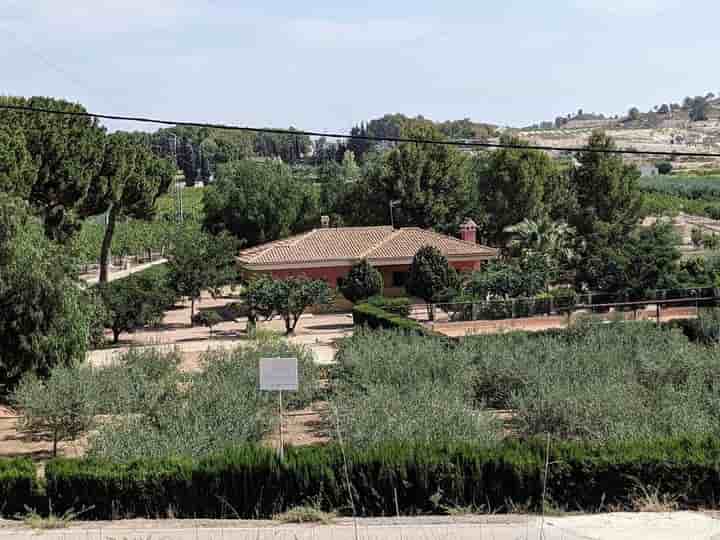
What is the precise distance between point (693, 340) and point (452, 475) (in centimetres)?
1818

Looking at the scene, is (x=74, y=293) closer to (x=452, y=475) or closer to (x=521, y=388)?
(x=521, y=388)

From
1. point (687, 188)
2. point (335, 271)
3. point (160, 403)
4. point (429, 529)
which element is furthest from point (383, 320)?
point (687, 188)

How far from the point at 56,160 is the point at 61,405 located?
74.9 ft

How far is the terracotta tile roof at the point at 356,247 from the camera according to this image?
44.7m

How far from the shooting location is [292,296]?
3697cm

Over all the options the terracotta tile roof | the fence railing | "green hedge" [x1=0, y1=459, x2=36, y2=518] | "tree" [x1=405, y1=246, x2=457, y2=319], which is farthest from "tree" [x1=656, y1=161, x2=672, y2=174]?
"green hedge" [x1=0, y1=459, x2=36, y2=518]

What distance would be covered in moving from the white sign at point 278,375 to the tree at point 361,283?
94.2ft

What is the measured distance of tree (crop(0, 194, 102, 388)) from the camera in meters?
Answer: 21.1

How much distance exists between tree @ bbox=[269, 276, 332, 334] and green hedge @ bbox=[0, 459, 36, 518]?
24.6 m

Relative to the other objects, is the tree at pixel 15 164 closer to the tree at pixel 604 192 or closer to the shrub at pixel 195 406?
the shrub at pixel 195 406

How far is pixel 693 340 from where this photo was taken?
28.2m

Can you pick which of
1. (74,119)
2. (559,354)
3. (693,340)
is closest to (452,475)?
(559,354)

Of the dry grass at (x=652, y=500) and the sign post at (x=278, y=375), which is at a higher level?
the sign post at (x=278, y=375)

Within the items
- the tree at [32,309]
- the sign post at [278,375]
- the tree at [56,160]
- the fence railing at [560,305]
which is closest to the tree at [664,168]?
the fence railing at [560,305]
